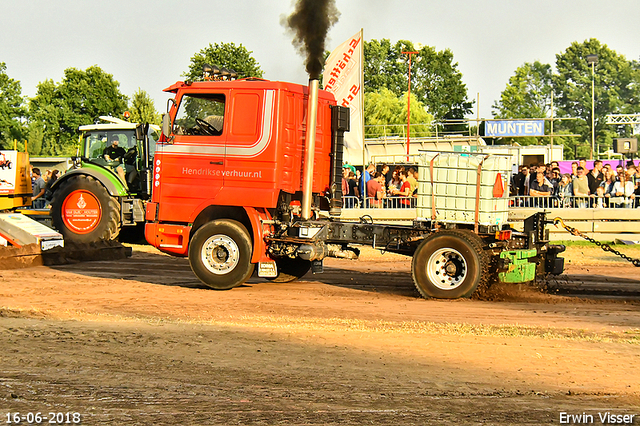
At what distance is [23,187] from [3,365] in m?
10.7

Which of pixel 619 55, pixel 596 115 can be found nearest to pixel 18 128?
pixel 596 115

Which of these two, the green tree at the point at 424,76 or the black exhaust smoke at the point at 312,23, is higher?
the green tree at the point at 424,76

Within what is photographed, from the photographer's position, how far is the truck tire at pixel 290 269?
13148mm

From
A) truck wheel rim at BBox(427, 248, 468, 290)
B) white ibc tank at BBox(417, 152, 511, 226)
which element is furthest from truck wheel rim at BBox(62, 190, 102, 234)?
truck wheel rim at BBox(427, 248, 468, 290)

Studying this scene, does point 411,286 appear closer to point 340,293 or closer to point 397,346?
point 340,293

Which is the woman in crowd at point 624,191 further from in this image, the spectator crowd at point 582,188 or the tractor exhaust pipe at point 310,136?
the tractor exhaust pipe at point 310,136

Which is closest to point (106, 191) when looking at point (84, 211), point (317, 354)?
point (84, 211)

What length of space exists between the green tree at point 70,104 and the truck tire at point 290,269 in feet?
182

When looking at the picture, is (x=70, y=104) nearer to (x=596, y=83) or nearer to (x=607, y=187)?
(x=607, y=187)

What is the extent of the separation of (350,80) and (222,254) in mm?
9628

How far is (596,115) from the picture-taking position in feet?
315

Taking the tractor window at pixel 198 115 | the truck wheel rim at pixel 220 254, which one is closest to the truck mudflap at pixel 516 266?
the truck wheel rim at pixel 220 254

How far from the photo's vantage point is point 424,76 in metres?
76.3

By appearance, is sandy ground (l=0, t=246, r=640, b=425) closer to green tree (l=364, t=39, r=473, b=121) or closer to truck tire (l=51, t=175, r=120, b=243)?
truck tire (l=51, t=175, r=120, b=243)
